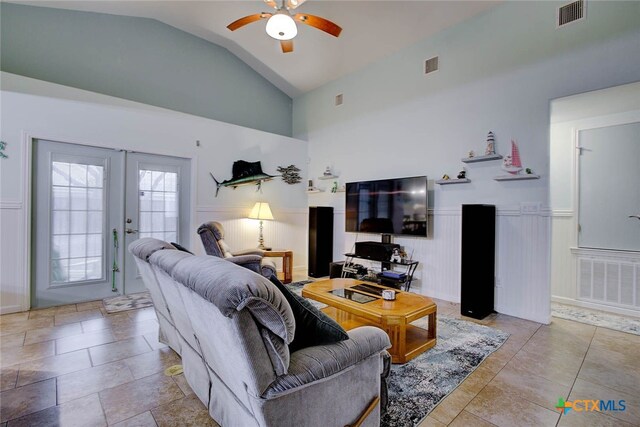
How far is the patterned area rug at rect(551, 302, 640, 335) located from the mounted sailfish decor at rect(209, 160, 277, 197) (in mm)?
4547

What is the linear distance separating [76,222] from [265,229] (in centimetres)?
269

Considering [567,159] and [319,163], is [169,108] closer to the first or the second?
[319,163]

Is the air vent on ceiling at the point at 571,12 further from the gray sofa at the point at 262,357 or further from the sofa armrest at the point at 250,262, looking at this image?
the sofa armrest at the point at 250,262

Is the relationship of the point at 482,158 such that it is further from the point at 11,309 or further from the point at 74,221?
the point at 11,309

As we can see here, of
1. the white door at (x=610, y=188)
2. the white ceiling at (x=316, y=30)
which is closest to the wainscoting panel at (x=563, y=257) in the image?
the white door at (x=610, y=188)

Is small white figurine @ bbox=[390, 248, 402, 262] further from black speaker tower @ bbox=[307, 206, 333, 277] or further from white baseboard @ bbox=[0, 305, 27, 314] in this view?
white baseboard @ bbox=[0, 305, 27, 314]

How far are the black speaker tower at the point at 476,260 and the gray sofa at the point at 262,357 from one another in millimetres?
2322

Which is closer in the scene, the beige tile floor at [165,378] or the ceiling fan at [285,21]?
the beige tile floor at [165,378]

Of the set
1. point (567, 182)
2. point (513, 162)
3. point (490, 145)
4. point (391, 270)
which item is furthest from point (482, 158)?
point (391, 270)

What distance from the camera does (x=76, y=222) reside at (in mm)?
3750

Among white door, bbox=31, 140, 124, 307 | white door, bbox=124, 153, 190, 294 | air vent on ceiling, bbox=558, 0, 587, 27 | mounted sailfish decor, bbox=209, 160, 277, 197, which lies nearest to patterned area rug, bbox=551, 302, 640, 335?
air vent on ceiling, bbox=558, 0, 587, 27

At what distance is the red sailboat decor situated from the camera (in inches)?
131

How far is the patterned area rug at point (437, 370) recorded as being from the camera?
1.74 metres

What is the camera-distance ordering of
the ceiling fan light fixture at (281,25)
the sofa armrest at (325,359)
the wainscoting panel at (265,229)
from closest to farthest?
the sofa armrest at (325,359)
the ceiling fan light fixture at (281,25)
the wainscoting panel at (265,229)
